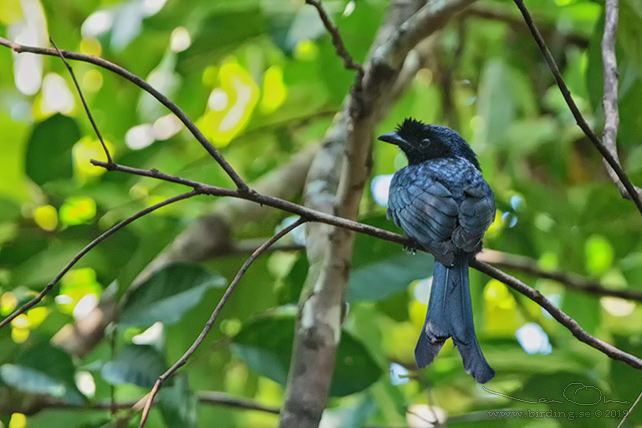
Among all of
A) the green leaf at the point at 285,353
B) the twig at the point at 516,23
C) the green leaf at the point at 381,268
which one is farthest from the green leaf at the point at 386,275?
the twig at the point at 516,23

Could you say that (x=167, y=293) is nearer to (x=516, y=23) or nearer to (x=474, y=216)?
(x=474, y=216)

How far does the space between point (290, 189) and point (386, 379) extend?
117cm

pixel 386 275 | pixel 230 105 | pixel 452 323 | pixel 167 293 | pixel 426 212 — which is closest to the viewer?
pixel 452 323

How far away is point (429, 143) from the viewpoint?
3248 mm

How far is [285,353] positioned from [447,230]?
83 centimetres

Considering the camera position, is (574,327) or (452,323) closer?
(574,327)

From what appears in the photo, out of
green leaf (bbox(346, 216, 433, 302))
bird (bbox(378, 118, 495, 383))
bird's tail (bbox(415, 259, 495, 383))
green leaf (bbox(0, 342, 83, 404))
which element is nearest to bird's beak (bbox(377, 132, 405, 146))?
bird (bbox(378, 118, 495, 383))

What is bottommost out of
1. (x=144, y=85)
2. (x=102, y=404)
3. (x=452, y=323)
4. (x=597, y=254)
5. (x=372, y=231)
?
(x=597, y=254)

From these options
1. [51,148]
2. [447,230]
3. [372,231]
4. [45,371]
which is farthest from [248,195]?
[51,148]

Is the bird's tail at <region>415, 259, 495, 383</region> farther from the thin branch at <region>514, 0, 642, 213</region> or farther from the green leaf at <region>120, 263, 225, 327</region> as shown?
the green leaf at <region>120, 263, 225, 327</region>

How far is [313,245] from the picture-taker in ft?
8.31

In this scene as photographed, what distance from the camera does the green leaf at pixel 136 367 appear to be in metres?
2.49

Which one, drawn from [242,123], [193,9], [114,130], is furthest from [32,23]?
[242,123]

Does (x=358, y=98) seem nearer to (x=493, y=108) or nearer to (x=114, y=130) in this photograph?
(x=493, y=108)
